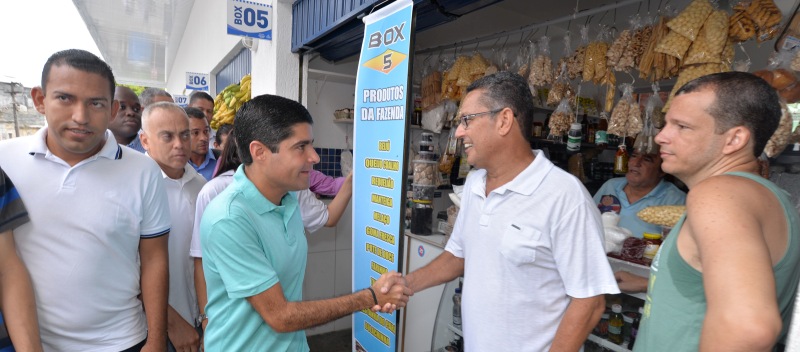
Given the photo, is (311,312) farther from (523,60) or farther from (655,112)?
(523,60)

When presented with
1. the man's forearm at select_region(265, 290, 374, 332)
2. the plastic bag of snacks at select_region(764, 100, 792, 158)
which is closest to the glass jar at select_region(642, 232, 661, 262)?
the plastic bag of snacks at select_region(764, 100, 792, 158)

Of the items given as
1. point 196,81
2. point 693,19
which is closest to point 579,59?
point 693,19

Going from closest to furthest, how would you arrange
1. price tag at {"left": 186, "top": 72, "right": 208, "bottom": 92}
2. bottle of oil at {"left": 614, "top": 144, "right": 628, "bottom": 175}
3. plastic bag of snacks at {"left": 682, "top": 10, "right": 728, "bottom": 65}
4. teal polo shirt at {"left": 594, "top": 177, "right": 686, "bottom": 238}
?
plastic bag of snacks at {"left": 682, "top": 10, "right": 728, "bottom": 65}
teal polo shirt at {"left": 594, "top": 177, "right": 686, "bottom": 238}
bottle of oil at {"left": 614, "top": 144, "right": 628, "bottom": 175}
price tag at {"left": 186, "top": 72, "right": 208, "bottom": 92}

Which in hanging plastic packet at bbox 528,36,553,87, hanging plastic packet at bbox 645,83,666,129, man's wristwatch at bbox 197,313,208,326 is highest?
hanging plastic packet at bbox 528,36,553,87

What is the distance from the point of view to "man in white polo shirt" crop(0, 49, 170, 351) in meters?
1.43

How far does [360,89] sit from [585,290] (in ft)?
5.37

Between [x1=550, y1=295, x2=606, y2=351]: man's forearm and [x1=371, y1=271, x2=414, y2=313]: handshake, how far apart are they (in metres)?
0.66

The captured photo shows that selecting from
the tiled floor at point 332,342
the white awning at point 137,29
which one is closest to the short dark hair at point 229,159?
the tiled floor at point 332,342

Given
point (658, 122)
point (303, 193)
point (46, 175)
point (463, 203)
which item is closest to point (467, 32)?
point (658, 122)

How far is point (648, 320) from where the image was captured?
1180mm

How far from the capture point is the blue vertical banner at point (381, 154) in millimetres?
1978

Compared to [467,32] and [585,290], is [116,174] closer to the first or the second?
[585,290]

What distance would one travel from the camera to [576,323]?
132 centimetres

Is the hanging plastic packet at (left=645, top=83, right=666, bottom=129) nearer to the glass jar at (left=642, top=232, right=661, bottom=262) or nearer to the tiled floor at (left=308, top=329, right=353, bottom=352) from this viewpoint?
the glass jar at (left=642, top=232, right=661, bottom=262)
